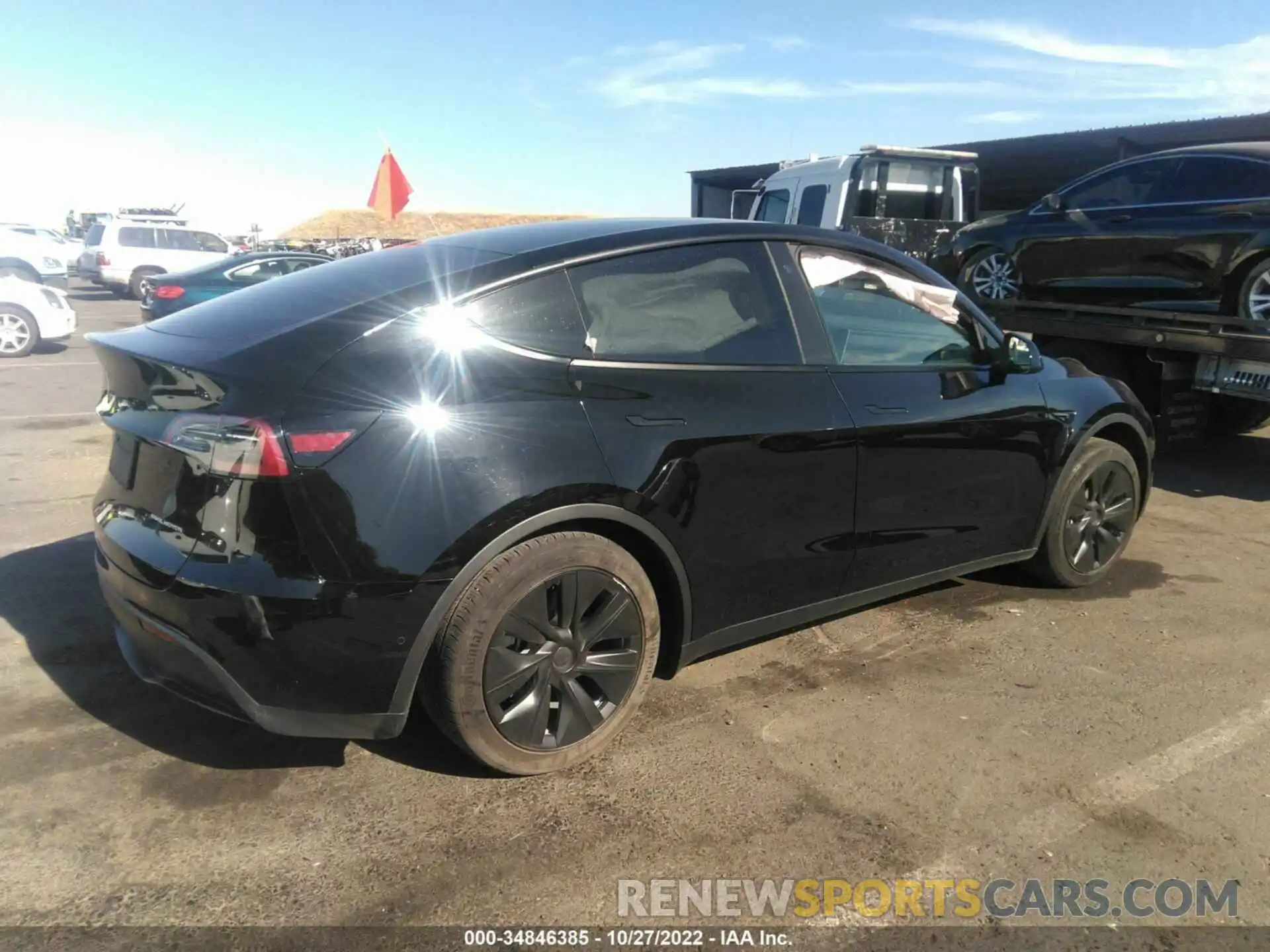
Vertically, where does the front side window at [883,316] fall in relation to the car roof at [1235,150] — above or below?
below

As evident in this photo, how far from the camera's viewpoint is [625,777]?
A: 288cm

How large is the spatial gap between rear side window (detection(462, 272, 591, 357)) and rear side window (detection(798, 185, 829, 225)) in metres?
8.37

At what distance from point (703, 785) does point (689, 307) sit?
156 centimetres

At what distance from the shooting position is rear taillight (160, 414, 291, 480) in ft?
7.79

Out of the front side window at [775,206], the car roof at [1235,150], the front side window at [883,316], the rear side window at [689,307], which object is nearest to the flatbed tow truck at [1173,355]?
the car roof at [1235,150]

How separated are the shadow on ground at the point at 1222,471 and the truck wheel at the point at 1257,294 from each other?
1221mm

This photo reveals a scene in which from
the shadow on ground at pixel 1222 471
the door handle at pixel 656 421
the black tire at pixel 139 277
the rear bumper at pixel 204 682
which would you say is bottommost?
the shadow on ground at pixel 1222 471

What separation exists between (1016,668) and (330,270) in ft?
9.86

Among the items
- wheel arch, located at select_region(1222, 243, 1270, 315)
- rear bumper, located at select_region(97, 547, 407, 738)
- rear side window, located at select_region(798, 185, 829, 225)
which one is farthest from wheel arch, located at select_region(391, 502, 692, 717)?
rear side window, located at select_region(798, 185, 829, 225)

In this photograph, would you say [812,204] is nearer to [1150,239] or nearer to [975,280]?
[975,280]

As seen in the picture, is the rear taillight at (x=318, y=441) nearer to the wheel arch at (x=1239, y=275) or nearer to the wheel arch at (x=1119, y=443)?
the wheel arch at (x=1119, y=443)

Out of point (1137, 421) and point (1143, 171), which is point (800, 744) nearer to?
point (1137, 421)

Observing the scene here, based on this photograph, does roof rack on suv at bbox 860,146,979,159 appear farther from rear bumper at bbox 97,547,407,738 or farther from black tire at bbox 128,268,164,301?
black tire at bbox 128,268,164,301

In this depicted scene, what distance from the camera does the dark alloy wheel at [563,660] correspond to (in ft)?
8.80
